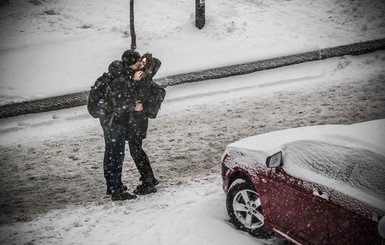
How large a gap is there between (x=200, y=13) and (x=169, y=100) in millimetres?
4253

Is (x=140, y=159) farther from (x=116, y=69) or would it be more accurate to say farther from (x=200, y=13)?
(x=200, y=13)

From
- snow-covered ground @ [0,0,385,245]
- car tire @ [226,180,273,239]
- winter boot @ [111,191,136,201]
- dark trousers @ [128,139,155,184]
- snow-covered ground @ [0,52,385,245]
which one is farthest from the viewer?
winter boot @ [111,191,136,201]

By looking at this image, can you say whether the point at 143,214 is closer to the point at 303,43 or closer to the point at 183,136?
the point at 183,136

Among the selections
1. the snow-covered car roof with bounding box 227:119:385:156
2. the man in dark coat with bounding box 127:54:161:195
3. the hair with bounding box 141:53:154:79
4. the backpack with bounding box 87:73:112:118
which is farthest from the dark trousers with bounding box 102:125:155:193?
the snow-covered car roof with bounding box 227:119:385:156

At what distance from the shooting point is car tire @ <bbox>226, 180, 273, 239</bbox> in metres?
4.54

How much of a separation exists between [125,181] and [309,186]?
3.29 m

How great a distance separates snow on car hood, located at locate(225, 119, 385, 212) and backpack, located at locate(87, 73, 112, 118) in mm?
1783

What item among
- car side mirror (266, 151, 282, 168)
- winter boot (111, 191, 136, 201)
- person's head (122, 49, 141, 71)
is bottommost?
winter boot (111, 191, 136, 201)

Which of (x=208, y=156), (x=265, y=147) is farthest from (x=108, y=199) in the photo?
(x=265, y=147)

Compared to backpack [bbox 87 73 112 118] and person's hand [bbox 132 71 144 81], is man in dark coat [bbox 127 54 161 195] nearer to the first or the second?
person's hand [bbox 132 71 144 81]

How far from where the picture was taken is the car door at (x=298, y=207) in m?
3.73

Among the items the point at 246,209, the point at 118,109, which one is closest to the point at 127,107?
the point at 118,109

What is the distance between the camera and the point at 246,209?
464 cm

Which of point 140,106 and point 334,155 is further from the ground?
point 140,106
